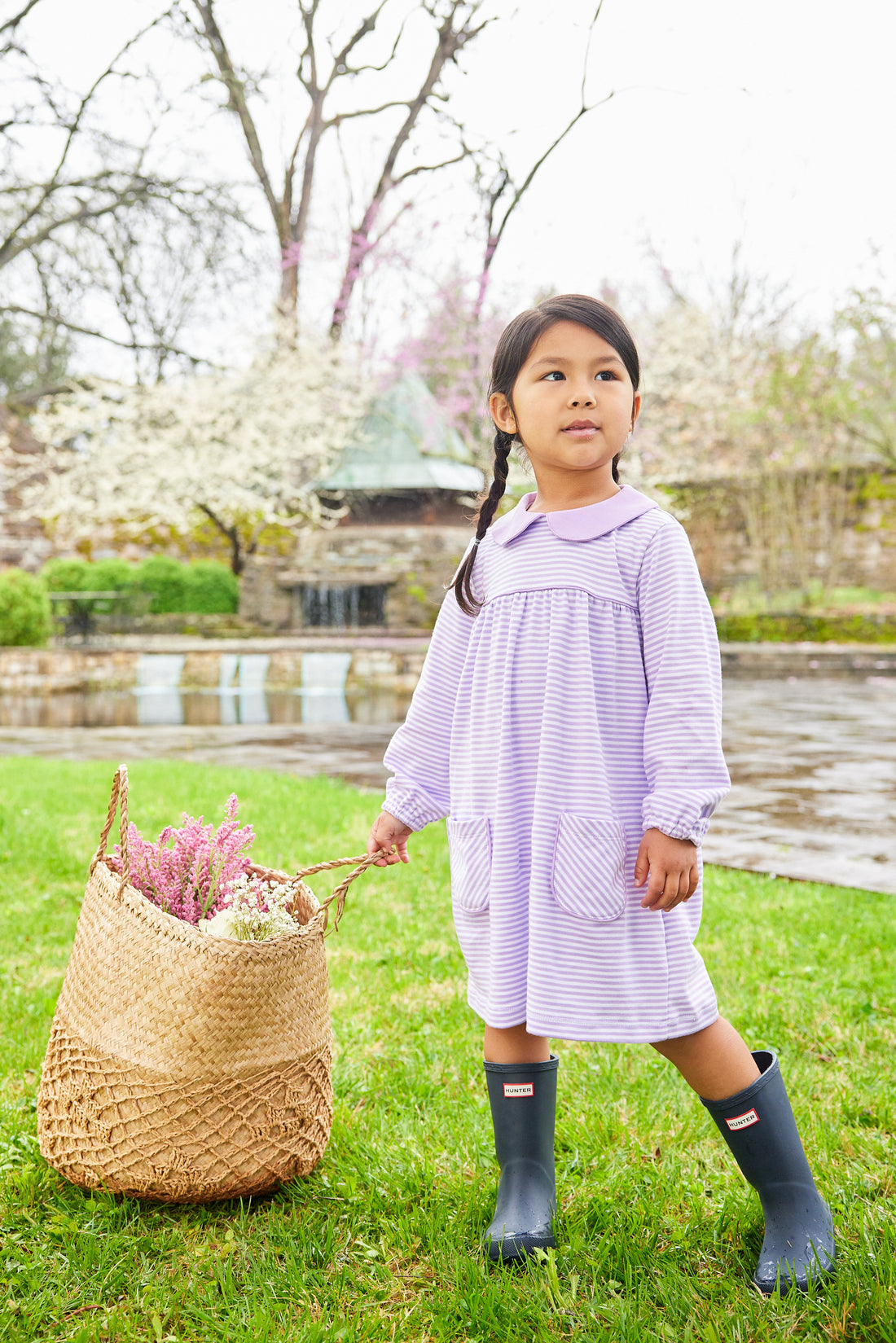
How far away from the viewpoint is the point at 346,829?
439 centimetres

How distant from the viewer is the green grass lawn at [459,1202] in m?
1.47

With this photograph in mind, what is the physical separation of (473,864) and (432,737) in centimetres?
28

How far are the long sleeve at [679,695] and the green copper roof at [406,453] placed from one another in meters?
16.9

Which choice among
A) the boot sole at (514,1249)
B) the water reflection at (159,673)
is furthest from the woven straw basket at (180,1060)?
the water reflection at (159,673)

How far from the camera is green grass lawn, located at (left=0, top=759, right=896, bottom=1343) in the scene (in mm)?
1466

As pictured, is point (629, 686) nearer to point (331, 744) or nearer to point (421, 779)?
point (421, 779)

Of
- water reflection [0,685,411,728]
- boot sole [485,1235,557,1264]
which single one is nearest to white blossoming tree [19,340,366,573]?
water reflection [0,685,411,728]

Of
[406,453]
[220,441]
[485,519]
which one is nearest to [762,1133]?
[485,519]

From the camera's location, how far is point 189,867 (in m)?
1.99

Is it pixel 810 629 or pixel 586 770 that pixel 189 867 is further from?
pixel 810 629

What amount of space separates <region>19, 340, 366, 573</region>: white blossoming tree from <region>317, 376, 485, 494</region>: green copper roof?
0.46 meters

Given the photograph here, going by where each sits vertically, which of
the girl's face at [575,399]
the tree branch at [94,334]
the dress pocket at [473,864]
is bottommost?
the dress pocket at [473,864]

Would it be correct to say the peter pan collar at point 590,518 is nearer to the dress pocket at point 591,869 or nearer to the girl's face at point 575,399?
the girl's face at point 575,399

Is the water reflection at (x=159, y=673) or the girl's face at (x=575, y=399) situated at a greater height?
the girl's face at (x=575, y=399)
